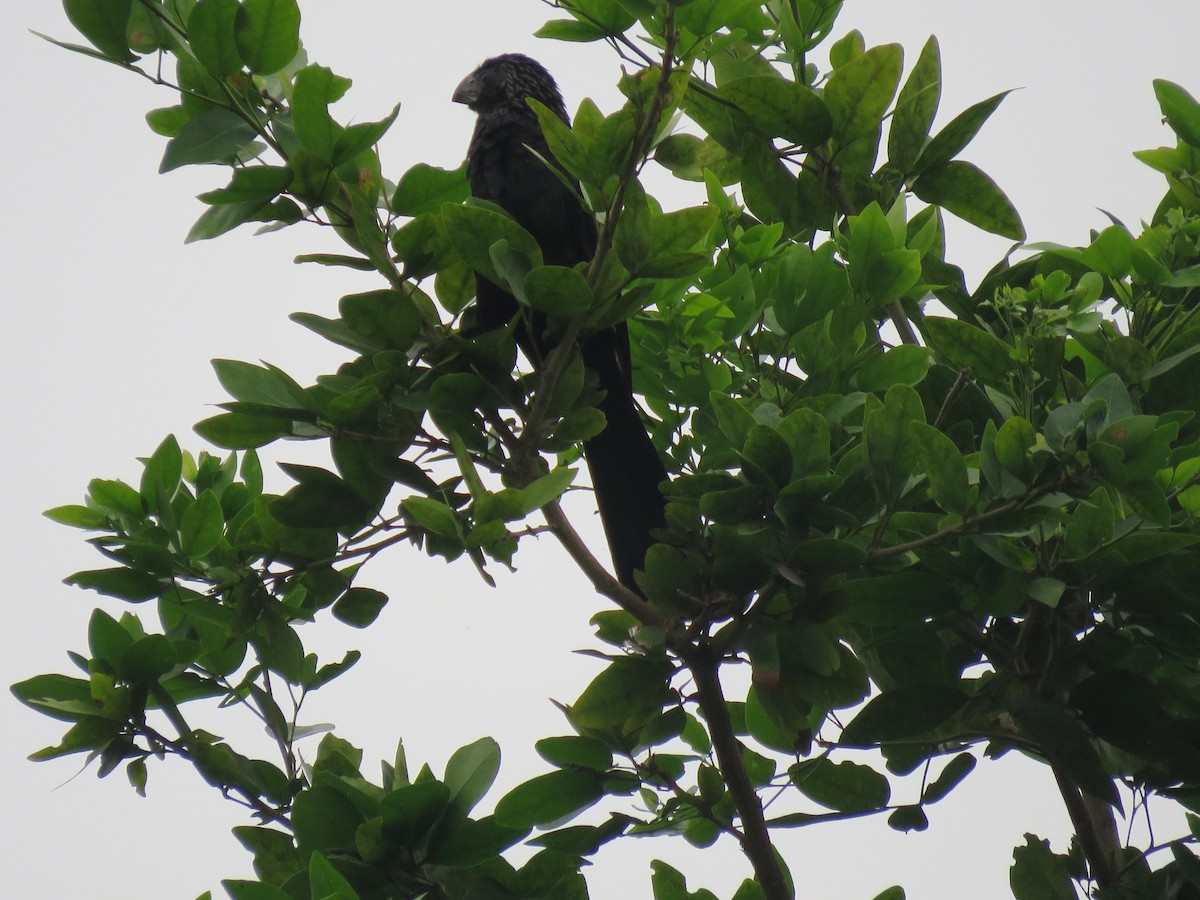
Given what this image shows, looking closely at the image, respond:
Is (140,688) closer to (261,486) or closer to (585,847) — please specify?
(261,486)

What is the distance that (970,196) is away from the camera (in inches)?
81.5

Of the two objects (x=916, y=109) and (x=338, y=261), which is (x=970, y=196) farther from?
(x=338, y=261)

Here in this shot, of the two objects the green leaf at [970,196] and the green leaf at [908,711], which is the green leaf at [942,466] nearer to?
the green leaf at [908,711]

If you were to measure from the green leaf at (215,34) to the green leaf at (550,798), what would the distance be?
105cm

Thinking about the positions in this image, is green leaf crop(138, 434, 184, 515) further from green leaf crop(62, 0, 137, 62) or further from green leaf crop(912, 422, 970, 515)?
green leaf crop(912, 422, 970, 515)

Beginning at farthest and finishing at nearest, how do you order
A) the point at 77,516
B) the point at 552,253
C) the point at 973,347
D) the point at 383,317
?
1. the point at 552,253
2. the point at 77,516
3. the point at 973,347
4. the point at 383,317

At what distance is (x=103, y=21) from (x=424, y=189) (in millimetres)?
468

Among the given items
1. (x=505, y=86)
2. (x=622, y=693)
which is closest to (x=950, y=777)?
(x=622, y=693)

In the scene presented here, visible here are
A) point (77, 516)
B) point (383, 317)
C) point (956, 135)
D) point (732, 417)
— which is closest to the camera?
point (732, 417)

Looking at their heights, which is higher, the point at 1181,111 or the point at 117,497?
the point at 1181,111

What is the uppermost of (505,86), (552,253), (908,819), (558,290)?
(505,86)

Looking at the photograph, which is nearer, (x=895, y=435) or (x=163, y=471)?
(x=895, y=435)

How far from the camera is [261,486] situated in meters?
2.04

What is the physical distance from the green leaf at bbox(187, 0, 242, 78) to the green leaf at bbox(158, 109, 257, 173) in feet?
0.19
